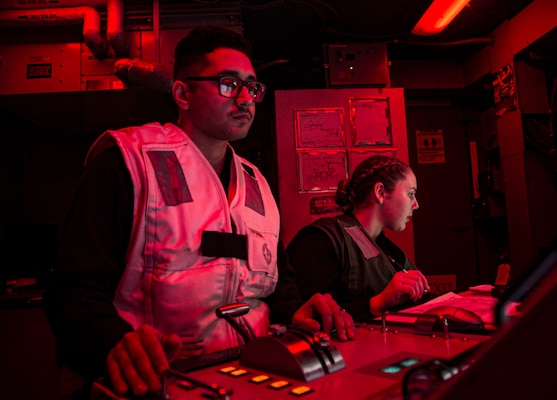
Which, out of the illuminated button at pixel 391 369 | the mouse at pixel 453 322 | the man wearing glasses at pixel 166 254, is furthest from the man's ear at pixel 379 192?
the illuminated button at pixel 391 369

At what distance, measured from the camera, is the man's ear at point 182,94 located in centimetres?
130

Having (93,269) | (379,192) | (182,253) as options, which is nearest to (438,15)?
(379,192)

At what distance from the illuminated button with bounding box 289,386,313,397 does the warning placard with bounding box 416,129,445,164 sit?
379 cm

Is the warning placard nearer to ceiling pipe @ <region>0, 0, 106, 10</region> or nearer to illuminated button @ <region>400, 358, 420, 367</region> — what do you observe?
ceiling pipe @ <region>0, 0, 106, 10</region>

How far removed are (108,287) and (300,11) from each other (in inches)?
108

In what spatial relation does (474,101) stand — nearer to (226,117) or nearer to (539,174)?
(539,174)

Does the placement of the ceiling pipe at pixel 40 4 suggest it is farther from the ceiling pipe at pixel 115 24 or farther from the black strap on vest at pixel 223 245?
the black strap on vest at pixel 223 245

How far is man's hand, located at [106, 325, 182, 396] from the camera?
53cm

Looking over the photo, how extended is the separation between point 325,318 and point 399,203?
136cm

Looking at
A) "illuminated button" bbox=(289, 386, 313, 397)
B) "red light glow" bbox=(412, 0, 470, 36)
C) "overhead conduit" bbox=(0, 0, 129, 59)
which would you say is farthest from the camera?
"red light glow" bbox=(412, 0, 470, 36)

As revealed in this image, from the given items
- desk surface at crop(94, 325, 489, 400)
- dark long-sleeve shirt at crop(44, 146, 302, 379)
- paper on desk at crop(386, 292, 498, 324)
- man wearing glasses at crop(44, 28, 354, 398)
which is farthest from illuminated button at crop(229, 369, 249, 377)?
paper on desk at crop(386, 292, 498, 324)

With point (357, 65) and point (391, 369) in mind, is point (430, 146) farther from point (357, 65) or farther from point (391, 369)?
point (391, 369)

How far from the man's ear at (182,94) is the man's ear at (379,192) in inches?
43.7

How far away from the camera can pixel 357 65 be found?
3285 mm
